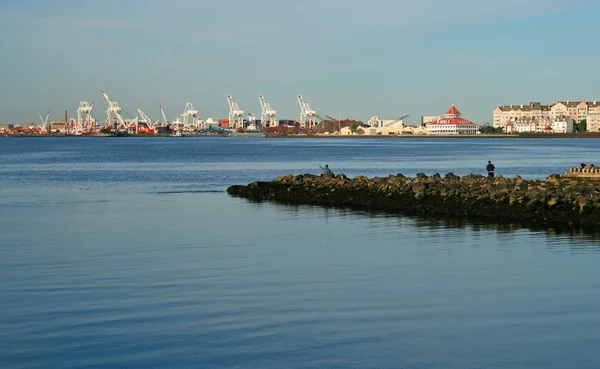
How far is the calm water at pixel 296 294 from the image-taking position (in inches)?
339

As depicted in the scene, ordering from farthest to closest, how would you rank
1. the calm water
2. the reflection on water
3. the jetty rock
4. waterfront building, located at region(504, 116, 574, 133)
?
waterfront building, located at region(504, 116, 574, 133) < the jetty rock < the reflection on water < the calm water

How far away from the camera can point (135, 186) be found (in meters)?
34.8

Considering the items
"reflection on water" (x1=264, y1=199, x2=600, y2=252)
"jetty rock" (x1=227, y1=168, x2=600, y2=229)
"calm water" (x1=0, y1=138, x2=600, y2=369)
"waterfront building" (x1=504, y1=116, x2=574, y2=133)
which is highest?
"waterfront building" (x1=504, y1=116, x2=574, y2=133)

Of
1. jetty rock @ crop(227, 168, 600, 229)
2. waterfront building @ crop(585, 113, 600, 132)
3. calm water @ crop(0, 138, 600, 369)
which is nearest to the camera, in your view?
calm water @ crop(0, 138, 600, 369)

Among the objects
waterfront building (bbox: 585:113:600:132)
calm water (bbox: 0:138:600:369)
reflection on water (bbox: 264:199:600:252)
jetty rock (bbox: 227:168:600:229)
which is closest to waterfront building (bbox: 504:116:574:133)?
waterfront building (bbox: 585:113:600:132)

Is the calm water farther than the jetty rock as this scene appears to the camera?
No

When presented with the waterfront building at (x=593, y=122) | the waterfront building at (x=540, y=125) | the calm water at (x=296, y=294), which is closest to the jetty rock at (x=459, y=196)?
the calm water at (x=296, y=294)

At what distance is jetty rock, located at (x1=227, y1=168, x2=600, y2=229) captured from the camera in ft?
65.3

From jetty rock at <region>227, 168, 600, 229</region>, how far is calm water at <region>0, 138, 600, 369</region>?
1755 mm

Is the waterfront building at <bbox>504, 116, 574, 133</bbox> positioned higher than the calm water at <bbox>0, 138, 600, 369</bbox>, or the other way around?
the waterfront building at <bbox>504, 116, 574, 133</bbox>

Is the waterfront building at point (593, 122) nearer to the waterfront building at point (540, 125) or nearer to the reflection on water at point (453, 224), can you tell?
the waterfront building at point (540, 125)

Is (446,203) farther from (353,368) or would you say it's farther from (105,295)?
(353,368)

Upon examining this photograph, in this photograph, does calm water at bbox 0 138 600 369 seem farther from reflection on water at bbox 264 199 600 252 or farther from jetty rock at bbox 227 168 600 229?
jetty rock at bbox 227 168 600 229

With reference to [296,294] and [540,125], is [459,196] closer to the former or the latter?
[296,294]
